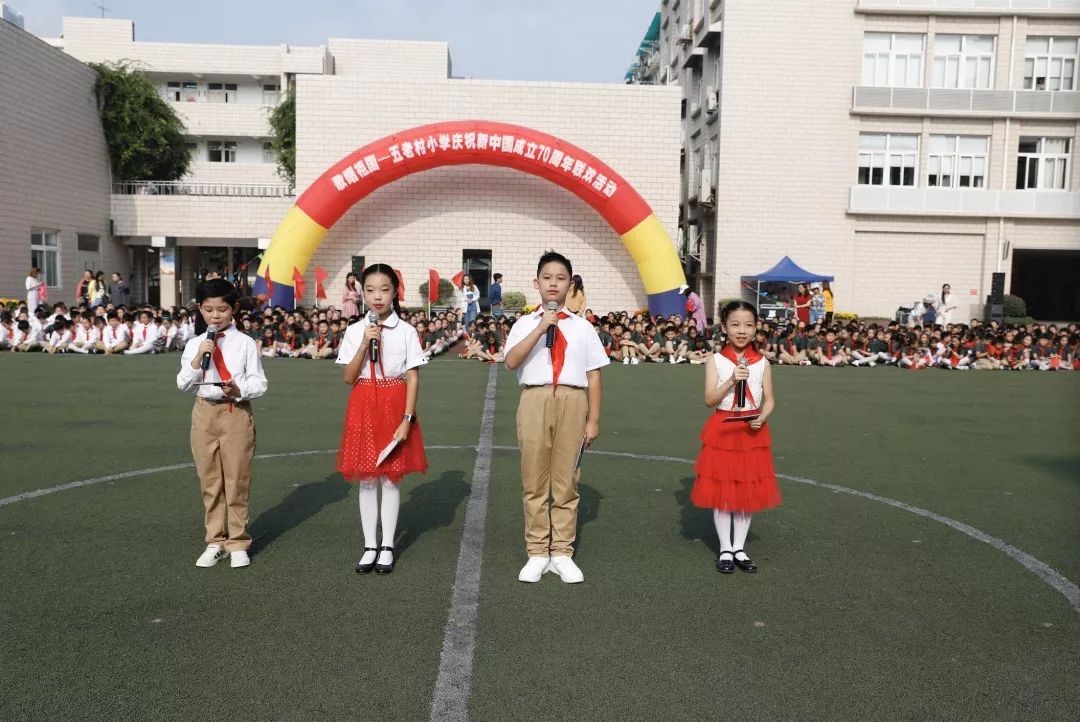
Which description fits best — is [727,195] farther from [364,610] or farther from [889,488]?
[364,610]

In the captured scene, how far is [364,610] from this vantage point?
3.89 meters

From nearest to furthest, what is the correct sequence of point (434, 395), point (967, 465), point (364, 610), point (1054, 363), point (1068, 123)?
1. point (364, 610)
2. point (967, 465)
3. point (434, 395)
4. point (1054, 363)
5. point (1068, 123)

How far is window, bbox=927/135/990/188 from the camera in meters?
25.7

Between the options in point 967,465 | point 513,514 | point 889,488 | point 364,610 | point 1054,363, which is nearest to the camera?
point 364,610

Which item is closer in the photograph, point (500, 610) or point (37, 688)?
point (37, 688)

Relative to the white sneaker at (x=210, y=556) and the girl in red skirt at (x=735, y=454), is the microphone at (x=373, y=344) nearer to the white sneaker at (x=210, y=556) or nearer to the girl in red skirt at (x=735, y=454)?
the white sneaker at (x=210, y=556)

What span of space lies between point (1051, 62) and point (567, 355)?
27.5m

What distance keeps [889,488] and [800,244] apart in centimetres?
2048

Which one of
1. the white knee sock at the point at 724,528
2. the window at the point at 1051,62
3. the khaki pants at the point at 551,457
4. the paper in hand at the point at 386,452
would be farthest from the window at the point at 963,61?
the paper in hand at the point at 386,452

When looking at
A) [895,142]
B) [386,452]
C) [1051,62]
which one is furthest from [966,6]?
[386,452]

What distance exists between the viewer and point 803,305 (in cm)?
2303

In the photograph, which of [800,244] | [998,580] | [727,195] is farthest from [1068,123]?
[998,580]

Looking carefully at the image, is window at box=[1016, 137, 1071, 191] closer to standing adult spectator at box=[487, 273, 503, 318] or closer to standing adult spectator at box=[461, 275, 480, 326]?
standing adult spectator at box=[487, 273, 503, 318]

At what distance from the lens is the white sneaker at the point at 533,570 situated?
4.27 meters
